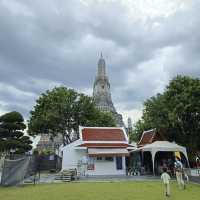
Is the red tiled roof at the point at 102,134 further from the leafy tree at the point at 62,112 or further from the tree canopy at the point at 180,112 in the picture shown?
the leafy tree at the point at 62,112

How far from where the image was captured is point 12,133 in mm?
34406

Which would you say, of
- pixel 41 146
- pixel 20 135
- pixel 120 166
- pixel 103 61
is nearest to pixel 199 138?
pixel 120 166

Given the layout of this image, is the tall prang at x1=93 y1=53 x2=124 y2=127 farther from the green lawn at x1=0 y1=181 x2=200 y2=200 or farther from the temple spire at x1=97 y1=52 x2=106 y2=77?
the green lawn at x1=0 y1=181 x2=200 y2=200

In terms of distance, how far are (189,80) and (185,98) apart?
7.23ft

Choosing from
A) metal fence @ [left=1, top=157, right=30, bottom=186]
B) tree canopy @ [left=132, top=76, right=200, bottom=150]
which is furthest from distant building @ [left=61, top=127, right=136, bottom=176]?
metal fence @ [left=1, top=157, right=30, bottom=186]

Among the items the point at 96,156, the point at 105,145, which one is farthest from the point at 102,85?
the point at 96,156

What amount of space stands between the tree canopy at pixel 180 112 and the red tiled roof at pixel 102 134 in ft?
14.4

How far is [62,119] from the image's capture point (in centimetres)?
3750

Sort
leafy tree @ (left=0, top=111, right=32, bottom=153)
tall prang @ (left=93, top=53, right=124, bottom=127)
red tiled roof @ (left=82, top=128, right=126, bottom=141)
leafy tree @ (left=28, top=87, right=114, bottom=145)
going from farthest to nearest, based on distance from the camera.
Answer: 1. tall prang @ (left=93, top=53, right=124, bottom=127)
2. leafy tree @ (left=28, top=87, right=114, bottom=145)
3. leafy tree @ (left=0, top=111, right=32, bottom=153)
4. red tiled roof @ (left=82, top=128, right=126, bottom=141)

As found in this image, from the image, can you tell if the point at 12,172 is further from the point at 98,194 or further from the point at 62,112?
the point at 62,112

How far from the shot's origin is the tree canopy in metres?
24.0

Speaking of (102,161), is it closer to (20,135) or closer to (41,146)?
(20,135)

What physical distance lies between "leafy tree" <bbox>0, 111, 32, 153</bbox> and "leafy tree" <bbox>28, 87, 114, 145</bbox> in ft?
9.02

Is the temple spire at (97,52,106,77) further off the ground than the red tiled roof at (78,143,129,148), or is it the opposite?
the temple spire at (97,52,106,77)
